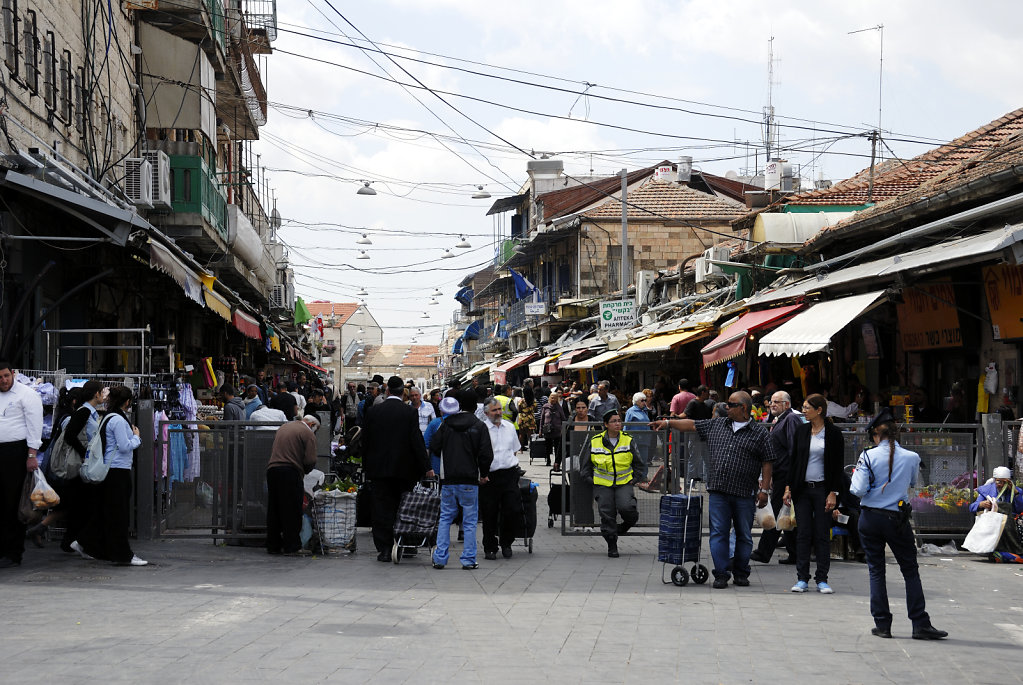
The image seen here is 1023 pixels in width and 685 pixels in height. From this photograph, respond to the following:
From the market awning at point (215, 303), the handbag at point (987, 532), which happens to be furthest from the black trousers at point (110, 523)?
the handbag at point (987, 532)

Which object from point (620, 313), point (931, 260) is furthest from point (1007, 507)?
point (620, 313)

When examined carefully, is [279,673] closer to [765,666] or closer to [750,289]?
[765,666]

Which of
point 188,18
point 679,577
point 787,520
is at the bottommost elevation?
point 679,577

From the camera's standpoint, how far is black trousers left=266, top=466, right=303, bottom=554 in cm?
1190

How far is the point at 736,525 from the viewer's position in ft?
34.1

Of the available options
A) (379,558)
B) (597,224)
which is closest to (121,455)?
(379,558)

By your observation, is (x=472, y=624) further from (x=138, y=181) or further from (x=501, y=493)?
(x=138, y=181)

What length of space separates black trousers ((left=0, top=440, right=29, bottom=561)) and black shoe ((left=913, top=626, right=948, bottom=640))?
740 centimetres

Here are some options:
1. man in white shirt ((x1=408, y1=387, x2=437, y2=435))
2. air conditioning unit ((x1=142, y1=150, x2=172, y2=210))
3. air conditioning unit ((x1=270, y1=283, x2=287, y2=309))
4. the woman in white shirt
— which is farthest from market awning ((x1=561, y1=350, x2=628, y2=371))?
the woman in white shirt

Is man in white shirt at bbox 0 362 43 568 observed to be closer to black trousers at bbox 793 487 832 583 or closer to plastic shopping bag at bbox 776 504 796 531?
black trousers at bbox 793 487 832 583

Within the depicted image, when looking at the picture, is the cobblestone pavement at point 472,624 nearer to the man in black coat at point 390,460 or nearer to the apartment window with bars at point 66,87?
the man in black coat at point 390,460

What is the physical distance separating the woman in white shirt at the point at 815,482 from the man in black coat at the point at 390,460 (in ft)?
11.8

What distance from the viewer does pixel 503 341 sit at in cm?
6712

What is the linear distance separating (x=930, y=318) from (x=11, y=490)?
37.9ft
